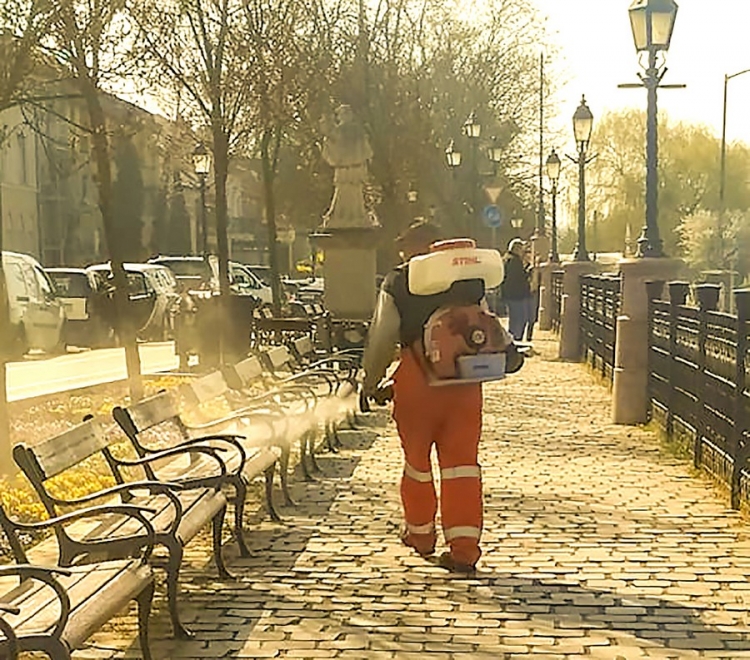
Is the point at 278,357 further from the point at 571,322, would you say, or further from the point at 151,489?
the point at 571,322

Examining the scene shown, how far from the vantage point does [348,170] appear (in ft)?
65.2

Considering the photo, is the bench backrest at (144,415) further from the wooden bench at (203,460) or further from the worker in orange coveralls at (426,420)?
the worker in orange coveralls at (426,420)

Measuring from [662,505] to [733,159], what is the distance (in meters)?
73.0

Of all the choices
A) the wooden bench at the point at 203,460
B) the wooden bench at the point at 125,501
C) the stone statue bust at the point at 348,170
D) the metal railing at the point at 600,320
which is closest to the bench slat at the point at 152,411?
the wooden bench at the point at 203,460

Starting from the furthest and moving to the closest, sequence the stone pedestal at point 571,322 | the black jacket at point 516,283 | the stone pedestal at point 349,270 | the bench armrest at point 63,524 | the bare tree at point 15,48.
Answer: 1. the stone pedestal at point 571,322
2. the black jacket at point 516,283
3. the stone pedestal at point 349,270
4. the bare tree at point 15,48
5. the bench armrest at point 63,524

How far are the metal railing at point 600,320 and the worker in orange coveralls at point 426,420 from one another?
9160 millimetres

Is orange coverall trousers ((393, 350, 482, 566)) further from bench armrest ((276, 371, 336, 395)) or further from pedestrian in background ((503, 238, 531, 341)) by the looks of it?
pedestrian in background ((503, 238, 531, 341))

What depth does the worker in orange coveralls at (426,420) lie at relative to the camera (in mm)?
7383

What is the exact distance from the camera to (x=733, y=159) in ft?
259

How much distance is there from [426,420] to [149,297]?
78.6 feet

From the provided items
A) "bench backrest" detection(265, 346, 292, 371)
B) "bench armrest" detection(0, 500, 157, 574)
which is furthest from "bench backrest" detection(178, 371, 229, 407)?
"bench armrest" detection(0, 500, 157, 574)

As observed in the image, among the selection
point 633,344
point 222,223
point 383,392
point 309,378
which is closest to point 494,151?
point 222,223

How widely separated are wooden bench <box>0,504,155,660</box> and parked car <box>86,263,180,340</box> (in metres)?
24.5

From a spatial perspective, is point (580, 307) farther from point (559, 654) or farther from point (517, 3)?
point (517, 3)
